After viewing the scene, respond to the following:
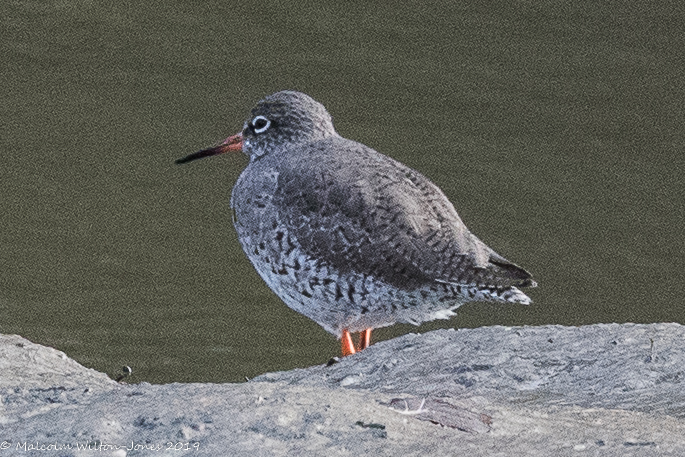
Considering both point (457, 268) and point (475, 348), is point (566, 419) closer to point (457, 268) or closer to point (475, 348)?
point (475, 348)

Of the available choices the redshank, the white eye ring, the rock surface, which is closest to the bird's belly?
the redshank

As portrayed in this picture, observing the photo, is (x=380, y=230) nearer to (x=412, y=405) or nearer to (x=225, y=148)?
(x=225, y=148)

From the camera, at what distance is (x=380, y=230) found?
6750mm

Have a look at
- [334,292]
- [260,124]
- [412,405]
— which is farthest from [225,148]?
[412,405]

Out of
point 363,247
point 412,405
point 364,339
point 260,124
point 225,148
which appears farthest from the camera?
point 225,148

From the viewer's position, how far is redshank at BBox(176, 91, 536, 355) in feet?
22.1

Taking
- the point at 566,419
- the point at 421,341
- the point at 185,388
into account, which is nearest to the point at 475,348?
the point at 421,341

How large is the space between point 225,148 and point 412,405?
363 centimetres

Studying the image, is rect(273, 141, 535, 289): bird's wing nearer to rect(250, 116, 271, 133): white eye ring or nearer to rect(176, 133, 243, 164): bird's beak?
rect(250, 116, 271, 133): white eye ring

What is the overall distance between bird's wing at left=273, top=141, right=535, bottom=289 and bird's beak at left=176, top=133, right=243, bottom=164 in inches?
42.9

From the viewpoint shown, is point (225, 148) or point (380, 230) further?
point (225, 148)

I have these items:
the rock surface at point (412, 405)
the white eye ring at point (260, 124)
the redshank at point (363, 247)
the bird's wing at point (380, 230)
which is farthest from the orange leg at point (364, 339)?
the white eye ring at point (260, 124)

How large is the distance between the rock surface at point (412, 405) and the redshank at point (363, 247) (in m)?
0.42

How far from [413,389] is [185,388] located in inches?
46.8
